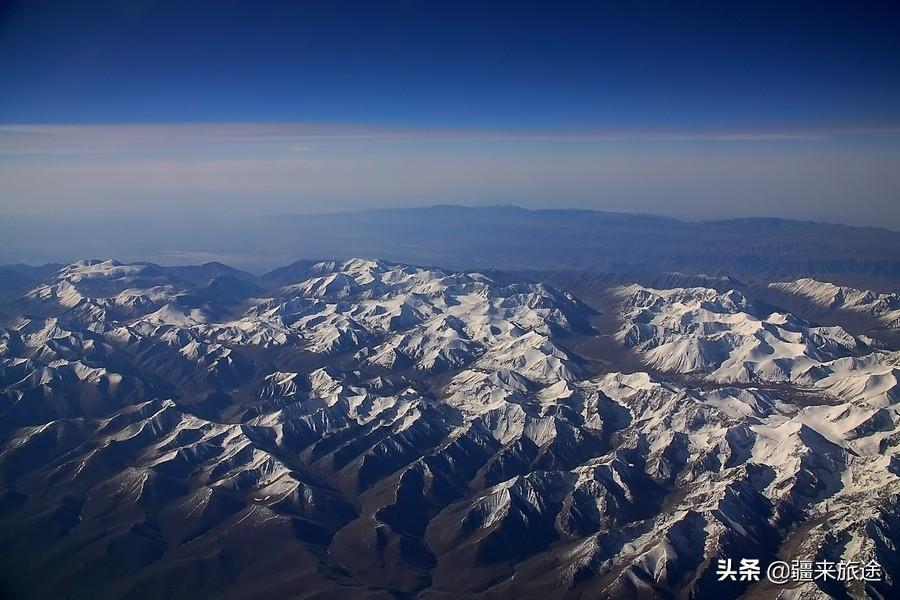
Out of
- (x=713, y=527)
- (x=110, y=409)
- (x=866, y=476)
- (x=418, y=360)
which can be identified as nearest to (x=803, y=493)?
(x=866, y=476)

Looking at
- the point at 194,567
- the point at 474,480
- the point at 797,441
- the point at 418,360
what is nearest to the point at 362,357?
the point at 418,360

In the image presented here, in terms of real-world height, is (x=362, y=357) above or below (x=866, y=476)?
below

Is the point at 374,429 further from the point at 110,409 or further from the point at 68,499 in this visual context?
the point at 110,409

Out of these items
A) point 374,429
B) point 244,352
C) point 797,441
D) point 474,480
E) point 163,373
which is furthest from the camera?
point 244,352

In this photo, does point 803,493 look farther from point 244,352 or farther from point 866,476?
point 244,352

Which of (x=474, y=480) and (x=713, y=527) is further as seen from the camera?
(x=474, y=480)

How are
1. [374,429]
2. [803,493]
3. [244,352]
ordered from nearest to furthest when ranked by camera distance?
[803,493], [374,429], [244,352]
